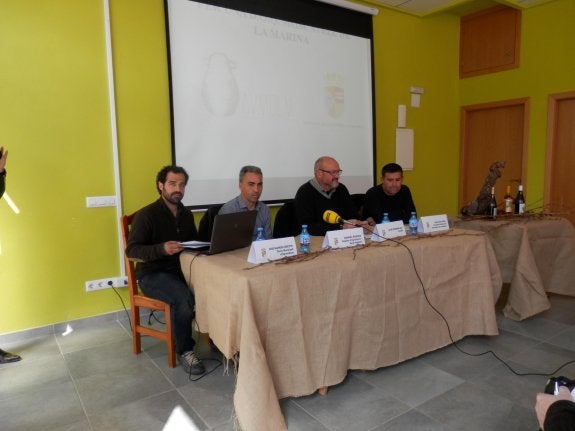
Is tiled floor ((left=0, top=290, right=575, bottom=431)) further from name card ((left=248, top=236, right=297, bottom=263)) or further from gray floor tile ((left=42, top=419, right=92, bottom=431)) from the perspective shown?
name card ((left=248, top=236, right=297, bottom=263))

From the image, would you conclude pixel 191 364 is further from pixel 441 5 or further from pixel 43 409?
pixel 441 5

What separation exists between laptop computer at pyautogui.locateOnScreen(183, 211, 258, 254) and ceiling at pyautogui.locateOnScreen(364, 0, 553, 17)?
3.27 m

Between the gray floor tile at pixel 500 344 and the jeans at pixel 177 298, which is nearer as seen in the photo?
the jeans at pixel 177 298

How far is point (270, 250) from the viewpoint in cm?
196

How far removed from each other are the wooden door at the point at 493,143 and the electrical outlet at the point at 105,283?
406 centimetres

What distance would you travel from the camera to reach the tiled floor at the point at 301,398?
1830 mm

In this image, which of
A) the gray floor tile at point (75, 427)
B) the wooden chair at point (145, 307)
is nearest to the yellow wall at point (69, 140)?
the wooden chair at point (145, 307)

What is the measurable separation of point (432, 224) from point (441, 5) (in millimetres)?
3171

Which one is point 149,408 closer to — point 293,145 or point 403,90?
point 293,145

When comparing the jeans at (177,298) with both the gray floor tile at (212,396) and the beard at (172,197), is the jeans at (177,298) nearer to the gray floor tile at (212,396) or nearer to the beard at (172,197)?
the gray floor tile at (212,396)

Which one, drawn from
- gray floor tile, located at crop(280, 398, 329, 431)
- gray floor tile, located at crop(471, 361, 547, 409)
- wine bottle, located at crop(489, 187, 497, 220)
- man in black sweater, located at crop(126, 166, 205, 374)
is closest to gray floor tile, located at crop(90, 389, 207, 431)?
man in black sweater, located at crop(126, 166, 205, 374)

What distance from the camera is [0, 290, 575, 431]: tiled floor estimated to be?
183 centimetres

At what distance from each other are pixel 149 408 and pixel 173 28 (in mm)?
2670

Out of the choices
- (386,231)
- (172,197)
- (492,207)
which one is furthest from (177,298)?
(492,207)
